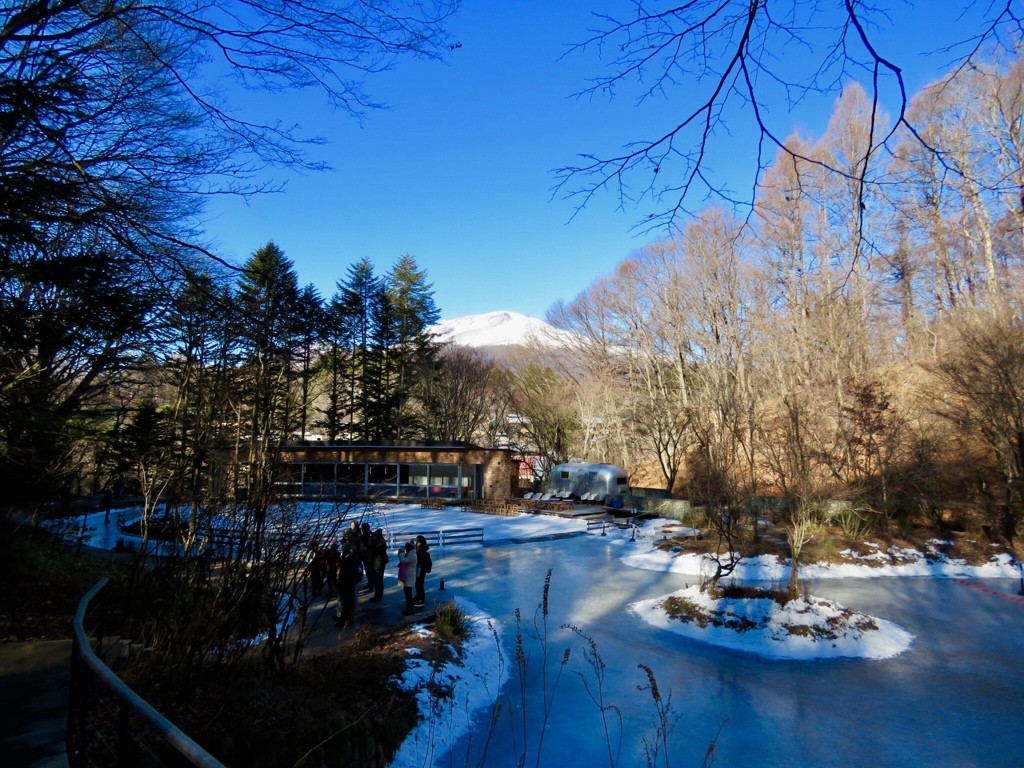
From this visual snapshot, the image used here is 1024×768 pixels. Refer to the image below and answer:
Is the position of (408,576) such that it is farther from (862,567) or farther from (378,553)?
(862,567)

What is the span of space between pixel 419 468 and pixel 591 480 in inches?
364

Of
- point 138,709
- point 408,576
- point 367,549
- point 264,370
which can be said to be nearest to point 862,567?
point 408,576

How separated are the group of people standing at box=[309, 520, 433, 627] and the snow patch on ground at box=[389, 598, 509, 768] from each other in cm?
130

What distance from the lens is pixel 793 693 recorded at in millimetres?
7980

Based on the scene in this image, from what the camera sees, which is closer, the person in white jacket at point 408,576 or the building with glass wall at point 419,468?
the person in white jacket at point 408,576

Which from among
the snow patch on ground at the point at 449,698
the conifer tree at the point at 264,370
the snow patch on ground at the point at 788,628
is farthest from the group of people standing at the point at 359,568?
the snow patch on ground at the point at 788,628

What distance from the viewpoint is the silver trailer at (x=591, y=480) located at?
3009 cm

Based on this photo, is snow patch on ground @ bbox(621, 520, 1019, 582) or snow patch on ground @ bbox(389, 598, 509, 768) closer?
snow patch on ground @ bbox(389, 598, 509, 768)

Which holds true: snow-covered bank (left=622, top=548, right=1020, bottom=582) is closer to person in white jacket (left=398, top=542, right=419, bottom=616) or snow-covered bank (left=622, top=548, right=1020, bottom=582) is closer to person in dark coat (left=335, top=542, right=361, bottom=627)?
person in white jacket (left=398, top=542, right=419, bottom=616)

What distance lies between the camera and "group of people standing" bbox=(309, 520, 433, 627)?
372 inches

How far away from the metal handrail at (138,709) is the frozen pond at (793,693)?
3072mm

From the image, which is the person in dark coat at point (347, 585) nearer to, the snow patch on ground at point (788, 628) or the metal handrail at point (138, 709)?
the snow patch on ground at point (788, 628)

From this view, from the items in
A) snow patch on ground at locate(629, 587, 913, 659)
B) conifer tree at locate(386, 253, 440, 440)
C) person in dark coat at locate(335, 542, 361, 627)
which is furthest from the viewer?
conifer tree at locate(386, 253, 440, 440)

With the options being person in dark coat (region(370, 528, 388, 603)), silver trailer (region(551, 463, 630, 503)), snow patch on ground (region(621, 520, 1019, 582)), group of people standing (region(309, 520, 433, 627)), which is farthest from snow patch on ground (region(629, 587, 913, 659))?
silver trailer (region(551, 463, 630, 503))
